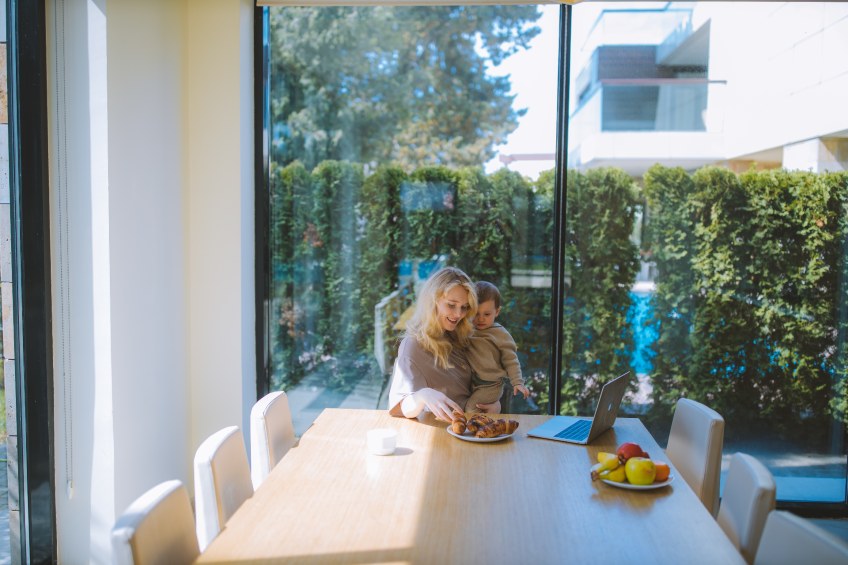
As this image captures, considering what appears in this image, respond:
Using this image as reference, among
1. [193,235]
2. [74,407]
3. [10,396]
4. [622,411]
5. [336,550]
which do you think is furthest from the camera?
[622,411]

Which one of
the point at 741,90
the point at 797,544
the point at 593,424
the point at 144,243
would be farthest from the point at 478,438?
the point at 741,90

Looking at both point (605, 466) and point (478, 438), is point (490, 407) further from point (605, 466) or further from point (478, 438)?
point (605, 466)

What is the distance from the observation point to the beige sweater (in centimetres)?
360

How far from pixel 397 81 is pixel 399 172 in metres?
0.51

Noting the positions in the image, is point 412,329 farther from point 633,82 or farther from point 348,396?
point 633,82

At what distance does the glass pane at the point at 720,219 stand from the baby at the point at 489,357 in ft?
2.65

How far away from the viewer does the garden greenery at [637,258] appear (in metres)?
4.36

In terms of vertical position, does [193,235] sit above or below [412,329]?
above

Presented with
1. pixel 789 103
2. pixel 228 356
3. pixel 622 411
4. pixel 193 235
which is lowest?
pixel 622 411

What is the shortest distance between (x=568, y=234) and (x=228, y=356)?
1.98 meters

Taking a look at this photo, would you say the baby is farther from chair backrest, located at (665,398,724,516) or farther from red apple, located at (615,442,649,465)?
red apple, located at (615,442,649,465)

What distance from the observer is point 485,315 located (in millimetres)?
3756

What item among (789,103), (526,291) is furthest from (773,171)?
(526,291)

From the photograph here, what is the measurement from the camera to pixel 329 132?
14.5 ft
